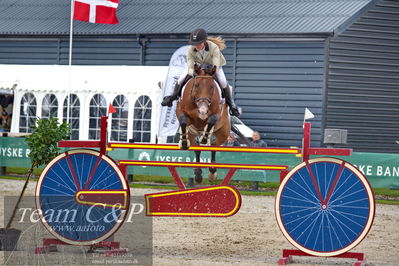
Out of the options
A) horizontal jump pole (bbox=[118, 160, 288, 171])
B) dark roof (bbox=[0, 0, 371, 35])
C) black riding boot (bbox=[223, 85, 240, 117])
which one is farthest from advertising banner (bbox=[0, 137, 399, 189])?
horizontal jump pole (bbox=[118, 160, 288, 171])

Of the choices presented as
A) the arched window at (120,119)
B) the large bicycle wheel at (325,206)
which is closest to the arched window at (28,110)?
the arched window at (120,119)

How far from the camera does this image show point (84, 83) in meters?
25.8

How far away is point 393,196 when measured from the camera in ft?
70.9

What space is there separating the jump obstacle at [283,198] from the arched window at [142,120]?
14.8 m

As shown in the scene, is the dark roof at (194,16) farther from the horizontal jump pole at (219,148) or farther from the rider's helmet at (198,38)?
the horizontal jump pole at (219,148)

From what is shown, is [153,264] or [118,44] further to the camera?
[118,44]

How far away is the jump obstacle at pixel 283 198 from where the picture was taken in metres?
9.80

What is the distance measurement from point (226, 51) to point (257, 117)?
230 cm

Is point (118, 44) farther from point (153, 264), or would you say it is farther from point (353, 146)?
point (153, 264)

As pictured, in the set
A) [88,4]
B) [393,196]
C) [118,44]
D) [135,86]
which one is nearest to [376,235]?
[393,196]

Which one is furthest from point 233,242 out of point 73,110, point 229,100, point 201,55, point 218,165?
point 73,110

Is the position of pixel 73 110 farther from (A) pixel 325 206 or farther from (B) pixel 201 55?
(A) pixel 325 206

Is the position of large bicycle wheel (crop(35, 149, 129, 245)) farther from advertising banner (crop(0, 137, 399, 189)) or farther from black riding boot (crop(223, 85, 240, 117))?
advertising banner (crop(0, 137, 399, 189))

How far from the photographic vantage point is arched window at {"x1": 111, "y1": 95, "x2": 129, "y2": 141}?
83.4 ft
